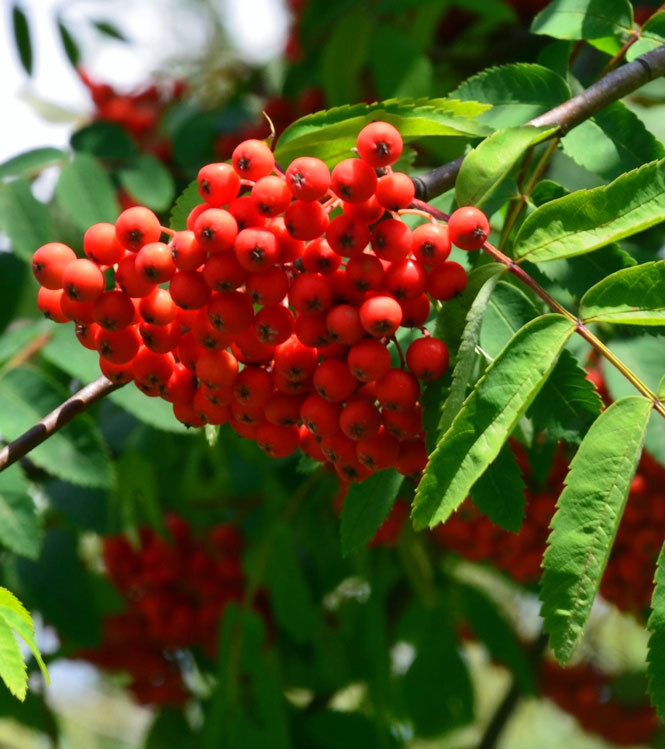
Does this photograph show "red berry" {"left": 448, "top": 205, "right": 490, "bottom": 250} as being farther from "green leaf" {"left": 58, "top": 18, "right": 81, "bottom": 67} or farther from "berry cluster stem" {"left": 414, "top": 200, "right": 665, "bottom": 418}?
"green leaf" {"left": 58, "top": 18, "right": 81, "bottom": 67}

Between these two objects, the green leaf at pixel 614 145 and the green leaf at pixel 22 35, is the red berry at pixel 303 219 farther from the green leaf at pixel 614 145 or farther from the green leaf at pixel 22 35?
the green leaf at pixel 22 35

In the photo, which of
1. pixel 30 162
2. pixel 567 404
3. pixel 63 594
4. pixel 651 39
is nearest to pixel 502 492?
pixel 567 404

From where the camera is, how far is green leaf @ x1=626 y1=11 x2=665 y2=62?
1.62m

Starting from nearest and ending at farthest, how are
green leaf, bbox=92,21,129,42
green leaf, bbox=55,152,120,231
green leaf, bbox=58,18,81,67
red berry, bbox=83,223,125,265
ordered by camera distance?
red berry, bbox=83,223,125,265 < green leaf, bbox=55,152,120,231 < green leaf, bbox=58,18,81,67 < green leaf, bbox=92,21,129,42

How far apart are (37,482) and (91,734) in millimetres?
3067

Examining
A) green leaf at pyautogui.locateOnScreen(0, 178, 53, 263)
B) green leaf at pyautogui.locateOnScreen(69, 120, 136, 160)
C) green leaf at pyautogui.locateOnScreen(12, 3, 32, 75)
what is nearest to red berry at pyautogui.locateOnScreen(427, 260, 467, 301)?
green leaf at pyautogui.locateOnScreen(0, 178, 53, 263)

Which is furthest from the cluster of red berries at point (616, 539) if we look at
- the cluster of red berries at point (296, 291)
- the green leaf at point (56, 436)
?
the cluster of red berries at point (296, 291)

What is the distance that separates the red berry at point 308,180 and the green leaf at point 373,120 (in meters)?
0.14

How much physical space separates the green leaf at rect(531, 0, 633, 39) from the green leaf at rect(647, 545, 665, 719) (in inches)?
38.4

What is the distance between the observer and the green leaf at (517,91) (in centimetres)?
159

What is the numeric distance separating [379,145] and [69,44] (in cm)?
260

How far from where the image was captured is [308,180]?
3.93 feet

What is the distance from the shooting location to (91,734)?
5.35 meters

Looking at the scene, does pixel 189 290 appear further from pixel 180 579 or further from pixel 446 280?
pixel 180 579
